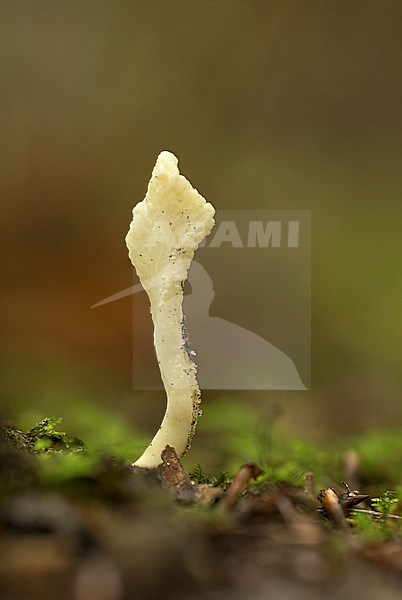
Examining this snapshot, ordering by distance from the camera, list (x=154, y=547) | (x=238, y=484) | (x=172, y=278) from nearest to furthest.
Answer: (x=154, y=547)
(x=238, y=484)
(x=172, y=278)

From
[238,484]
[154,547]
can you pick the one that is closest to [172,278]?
[238,484]

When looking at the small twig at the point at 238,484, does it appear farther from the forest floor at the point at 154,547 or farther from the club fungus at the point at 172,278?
the club fungus at the point at 172,278

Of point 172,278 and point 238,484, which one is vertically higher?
point 172,278

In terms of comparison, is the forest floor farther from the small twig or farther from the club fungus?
the club fungus

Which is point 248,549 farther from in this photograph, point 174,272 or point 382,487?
point 382,487

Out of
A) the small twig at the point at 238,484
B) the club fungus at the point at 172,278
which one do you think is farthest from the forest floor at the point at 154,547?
the club fungus at the point at 172,278

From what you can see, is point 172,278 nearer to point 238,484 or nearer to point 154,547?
point 238,484

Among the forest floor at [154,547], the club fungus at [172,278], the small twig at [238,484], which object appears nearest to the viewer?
the forest floor at [154,547]

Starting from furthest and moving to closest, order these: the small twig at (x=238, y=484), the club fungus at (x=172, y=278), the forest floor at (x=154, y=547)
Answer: the club fungus at (x=172, y=278) → the small twig at (x=238, y=484) → the forest floor at (x=154, y=547)

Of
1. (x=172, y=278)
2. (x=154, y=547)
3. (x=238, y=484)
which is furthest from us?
(x=172, y=278)
